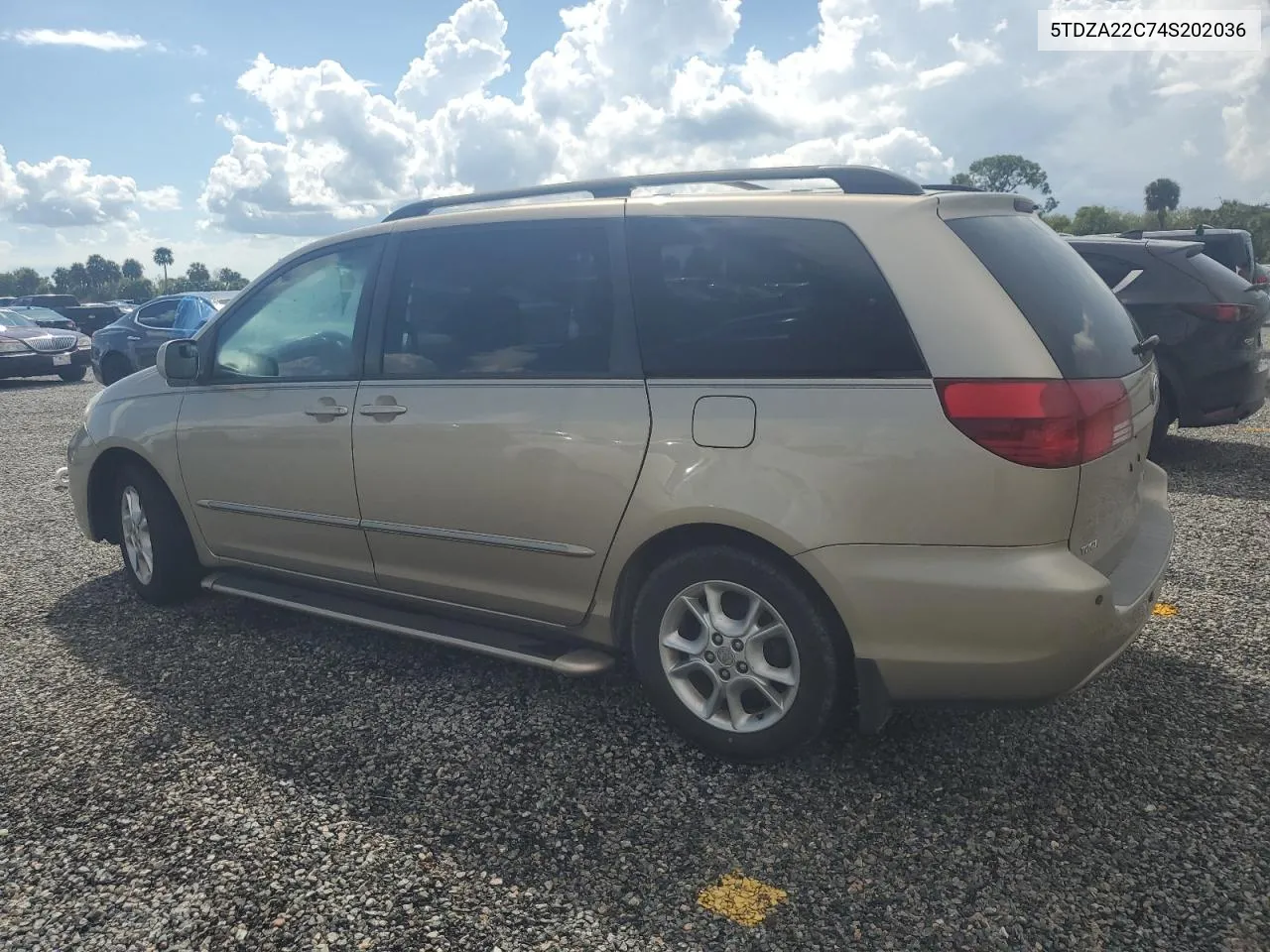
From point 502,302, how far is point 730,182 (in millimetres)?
905

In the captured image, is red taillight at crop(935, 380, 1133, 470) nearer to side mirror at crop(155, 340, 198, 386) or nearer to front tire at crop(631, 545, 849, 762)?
front tire at crop(631, 545, 849, 762)

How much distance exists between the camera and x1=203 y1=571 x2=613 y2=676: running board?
3.32 meters

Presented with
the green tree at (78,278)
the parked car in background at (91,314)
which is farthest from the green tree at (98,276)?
the parked car in background at (91,314)

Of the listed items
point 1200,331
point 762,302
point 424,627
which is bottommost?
point 424,627

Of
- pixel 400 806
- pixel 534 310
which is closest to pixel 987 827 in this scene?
pixel 400 806

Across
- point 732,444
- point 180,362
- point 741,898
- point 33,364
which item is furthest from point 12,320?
point 741,898

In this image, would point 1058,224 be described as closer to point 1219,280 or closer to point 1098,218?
point 1219,280

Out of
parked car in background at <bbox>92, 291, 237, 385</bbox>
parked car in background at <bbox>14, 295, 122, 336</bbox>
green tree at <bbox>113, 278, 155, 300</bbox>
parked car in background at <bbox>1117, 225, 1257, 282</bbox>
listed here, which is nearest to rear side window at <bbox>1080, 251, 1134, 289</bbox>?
parked car in background at <bbox>1117, 225, 1257, 282</bbox>

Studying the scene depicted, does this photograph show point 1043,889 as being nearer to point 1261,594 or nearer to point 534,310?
point 534,310

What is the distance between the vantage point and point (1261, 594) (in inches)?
174

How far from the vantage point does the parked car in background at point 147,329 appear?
1580 centimetres

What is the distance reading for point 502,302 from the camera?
11.5 feet

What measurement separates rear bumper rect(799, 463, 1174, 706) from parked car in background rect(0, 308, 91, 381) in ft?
61.5

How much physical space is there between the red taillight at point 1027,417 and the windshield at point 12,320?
19875mm
